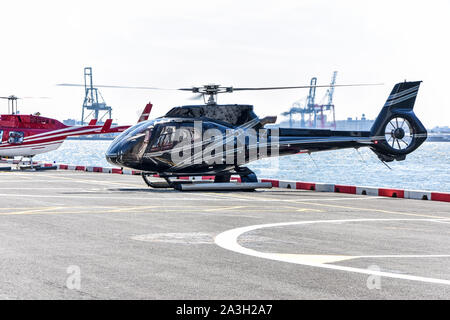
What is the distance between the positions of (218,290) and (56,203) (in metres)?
11.8

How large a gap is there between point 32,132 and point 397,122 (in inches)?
960

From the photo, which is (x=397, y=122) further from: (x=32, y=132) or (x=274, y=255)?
(x=32, y=132)

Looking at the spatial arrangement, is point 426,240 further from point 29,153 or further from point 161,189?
point 29,153

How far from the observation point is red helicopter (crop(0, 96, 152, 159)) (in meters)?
41.7

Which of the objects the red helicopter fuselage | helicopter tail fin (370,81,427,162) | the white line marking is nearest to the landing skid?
helicopter tail fin (370,81,427,162)

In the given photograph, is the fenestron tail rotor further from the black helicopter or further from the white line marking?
the white line marking

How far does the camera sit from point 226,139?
80.3 feet

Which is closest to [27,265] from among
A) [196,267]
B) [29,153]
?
[196,267]

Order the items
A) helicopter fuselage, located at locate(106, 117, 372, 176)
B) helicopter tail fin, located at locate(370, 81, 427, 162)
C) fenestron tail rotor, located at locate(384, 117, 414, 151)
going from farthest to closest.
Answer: helicopter tail fin, located at locate(370, 81, 427, 162) < fenestron tail rotor, located at locate(384, 117, 414, 151) < helicopter fuselage, located at locate(106, 117, 372, 176)

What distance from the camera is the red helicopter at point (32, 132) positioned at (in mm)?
41719

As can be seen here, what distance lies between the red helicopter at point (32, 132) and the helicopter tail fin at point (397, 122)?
17.9 metres

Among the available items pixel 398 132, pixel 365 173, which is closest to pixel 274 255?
pixel 398 132

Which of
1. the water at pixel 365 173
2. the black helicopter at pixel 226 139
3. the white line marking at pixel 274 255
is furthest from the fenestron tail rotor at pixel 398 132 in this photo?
the water at pixel 365 173

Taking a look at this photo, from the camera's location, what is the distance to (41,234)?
1209 cm
